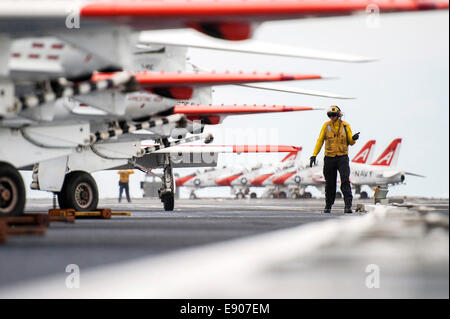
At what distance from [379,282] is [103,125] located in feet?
33.5

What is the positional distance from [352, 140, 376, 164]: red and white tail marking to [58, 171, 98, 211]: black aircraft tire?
49.6 meters

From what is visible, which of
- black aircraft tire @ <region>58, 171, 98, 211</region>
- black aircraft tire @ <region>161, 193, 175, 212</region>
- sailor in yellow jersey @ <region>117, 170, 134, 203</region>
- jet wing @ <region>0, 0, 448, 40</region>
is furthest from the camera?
sailor in yellow jersey @ <region>117, 170, 134, 203</region>

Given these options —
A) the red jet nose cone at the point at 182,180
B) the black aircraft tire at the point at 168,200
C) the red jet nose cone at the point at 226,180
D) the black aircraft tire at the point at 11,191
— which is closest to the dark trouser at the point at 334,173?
the black aircraft tire at the point at 168,200

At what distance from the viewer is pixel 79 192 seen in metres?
13.3

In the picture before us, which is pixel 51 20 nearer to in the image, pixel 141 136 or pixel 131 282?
pixel 131 282

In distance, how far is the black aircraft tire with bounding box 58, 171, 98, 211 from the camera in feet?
42.8

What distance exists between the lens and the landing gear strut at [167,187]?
1891 cm

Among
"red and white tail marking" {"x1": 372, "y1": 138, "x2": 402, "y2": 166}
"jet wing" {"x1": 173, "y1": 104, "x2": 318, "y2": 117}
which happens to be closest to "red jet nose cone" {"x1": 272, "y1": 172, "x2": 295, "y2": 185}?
"red and white tail marking" {"x1": 372, "y1": 138, "x2": 402, "y2": 166}

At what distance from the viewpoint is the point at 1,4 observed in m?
7.22

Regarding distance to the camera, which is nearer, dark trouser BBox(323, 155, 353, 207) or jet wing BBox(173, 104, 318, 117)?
dark trouser BBox(323, 155, 353, 207)

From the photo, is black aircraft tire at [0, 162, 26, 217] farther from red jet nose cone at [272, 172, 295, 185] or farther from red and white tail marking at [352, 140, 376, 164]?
red jet nose cone at [272, 172, 295, 185]

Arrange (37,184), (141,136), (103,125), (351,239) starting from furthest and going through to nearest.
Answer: (141,136)
(103,125)
(37,184)
(351,239)

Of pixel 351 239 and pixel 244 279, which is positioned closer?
pixel 244 279

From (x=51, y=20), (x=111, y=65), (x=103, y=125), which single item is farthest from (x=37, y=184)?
(x=51, y=20)
